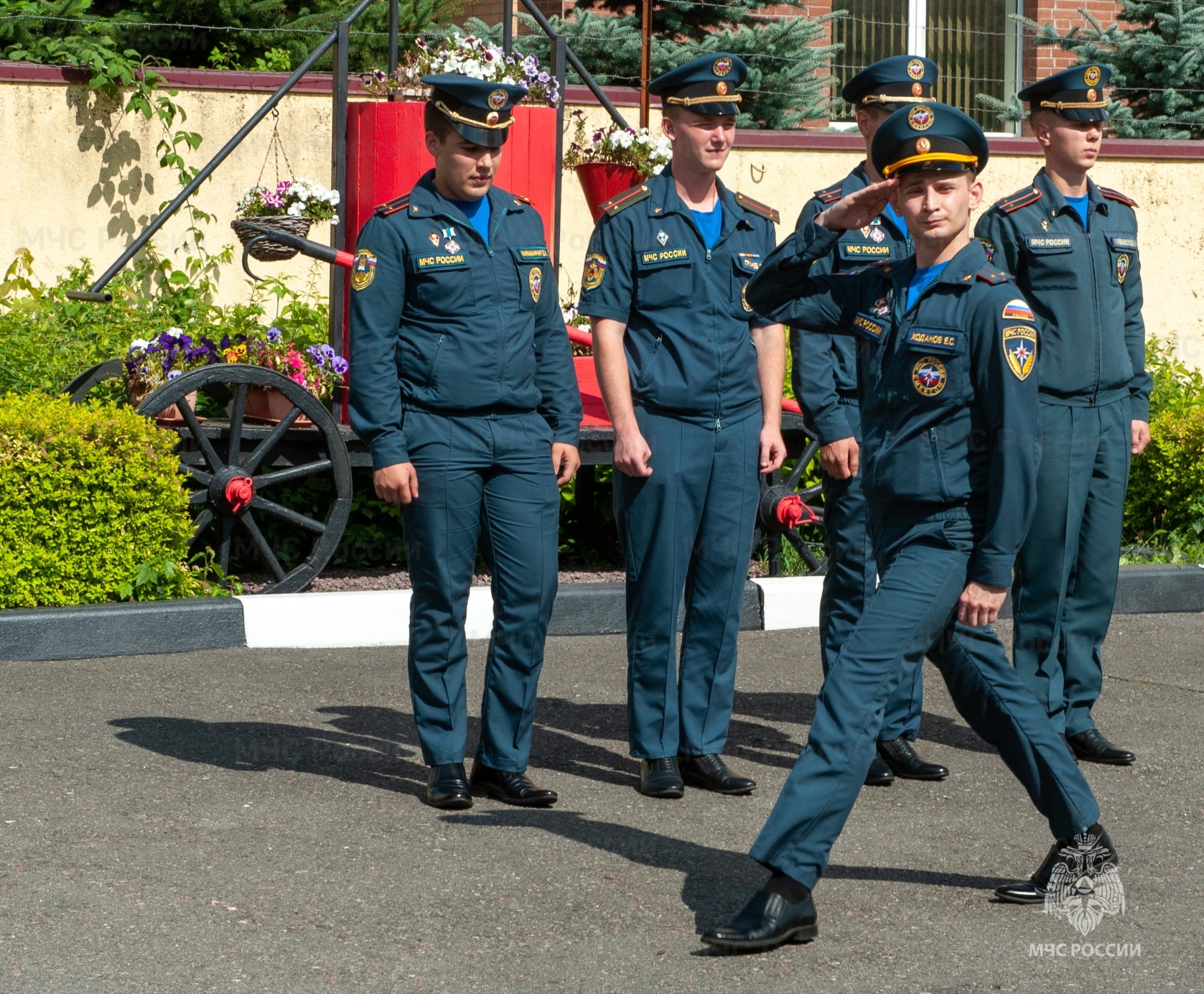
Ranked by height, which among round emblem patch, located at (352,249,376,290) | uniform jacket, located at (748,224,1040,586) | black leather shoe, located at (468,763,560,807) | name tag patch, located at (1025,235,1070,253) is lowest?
black leather shoe, located at (468,763,560,807)

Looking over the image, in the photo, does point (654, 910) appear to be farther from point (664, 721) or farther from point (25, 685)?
point (25, 685)

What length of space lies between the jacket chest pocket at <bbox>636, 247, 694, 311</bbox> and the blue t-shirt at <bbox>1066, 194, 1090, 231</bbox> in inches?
46.5

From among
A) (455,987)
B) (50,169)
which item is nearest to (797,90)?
(50,169)

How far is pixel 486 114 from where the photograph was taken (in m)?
4.32

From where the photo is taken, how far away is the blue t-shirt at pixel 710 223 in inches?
182

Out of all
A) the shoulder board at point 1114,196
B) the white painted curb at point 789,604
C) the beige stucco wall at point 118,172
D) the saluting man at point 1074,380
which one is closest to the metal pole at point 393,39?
the beige stucco wall at point 118,172

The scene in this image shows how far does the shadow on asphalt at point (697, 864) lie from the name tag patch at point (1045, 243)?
1.87 meters

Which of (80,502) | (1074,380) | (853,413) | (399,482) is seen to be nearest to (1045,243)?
(1074,380)

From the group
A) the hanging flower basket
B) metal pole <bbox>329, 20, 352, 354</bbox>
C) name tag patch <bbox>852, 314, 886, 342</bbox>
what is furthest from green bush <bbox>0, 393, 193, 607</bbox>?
name tag patch <bbox>852, 314, 886, 342</bbox>

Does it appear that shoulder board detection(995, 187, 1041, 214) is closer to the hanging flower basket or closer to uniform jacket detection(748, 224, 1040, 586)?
uniform jacket detection(748, 224, 1040, 586)

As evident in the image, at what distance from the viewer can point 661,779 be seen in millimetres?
4547

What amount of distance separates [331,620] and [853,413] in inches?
99.9

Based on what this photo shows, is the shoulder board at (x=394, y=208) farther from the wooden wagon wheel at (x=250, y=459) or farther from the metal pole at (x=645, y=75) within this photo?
the metal pole at (x=645, y=75)

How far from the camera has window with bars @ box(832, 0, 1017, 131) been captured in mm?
15133
